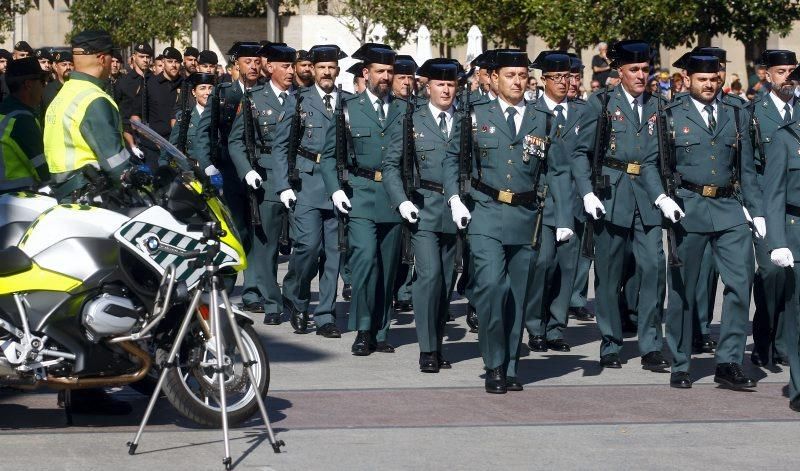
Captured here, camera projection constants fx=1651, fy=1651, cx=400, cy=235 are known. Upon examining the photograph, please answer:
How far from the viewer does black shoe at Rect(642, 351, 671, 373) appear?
10.4 metres

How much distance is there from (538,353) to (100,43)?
410 centimetres

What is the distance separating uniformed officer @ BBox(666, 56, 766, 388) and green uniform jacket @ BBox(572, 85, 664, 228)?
1.59 feet

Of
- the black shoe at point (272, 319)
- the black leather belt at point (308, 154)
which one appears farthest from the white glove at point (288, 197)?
the black shoe at point (272, 319)

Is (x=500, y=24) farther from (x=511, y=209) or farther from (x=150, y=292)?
(x=150, y=292)

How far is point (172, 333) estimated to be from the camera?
7867 mm

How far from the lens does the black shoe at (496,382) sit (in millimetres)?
9367

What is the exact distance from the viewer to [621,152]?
10742 millimetres

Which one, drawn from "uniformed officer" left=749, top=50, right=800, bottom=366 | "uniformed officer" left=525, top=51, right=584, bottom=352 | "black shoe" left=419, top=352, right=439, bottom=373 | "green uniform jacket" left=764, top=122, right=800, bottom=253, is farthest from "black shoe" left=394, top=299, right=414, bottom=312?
"green uniform jacket" left=764, top=122, right=800, bottom=253

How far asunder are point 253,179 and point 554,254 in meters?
2.33

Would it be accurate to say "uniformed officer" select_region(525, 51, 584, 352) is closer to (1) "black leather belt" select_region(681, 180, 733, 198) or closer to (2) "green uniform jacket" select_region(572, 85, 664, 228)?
(2) "green uniform jacket" select_region(572, 85, 664, 228)

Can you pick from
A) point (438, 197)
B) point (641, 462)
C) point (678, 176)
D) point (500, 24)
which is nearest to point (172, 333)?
point (641, 462)

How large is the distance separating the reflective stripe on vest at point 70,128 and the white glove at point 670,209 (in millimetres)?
3413

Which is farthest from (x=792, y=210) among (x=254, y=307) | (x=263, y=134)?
(x=254, y=307)

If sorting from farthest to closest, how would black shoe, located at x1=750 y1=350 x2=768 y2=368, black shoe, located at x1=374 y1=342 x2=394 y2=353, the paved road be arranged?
black shoe, located at x1=374 y1=342 x2=394 y2=353 < black shoe, located at x1=750 y1=350 x2=768 y2=368 < the paved road
